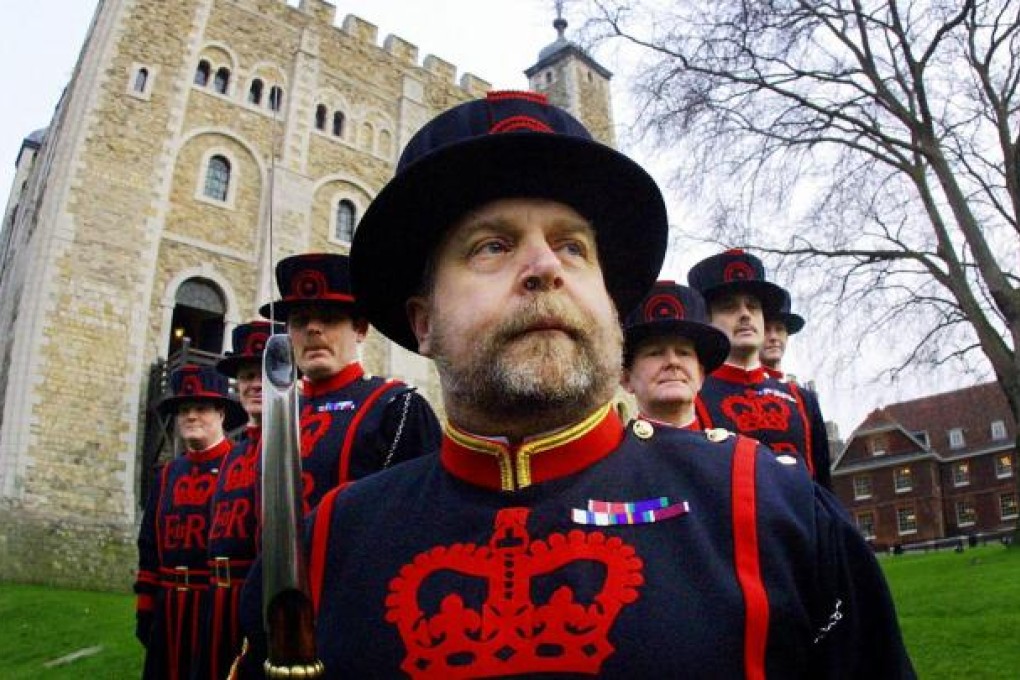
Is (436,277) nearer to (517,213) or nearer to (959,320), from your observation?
(517,213)

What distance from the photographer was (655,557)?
1538 mm

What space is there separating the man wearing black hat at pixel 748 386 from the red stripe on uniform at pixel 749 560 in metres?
3.55

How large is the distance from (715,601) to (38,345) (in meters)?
20.2

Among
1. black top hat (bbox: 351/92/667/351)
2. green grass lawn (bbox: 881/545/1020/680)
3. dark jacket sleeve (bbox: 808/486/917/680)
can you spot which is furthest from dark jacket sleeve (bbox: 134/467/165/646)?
green grass lawn (bbox: 881/545/1020/680)

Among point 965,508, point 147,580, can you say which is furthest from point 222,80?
point 965,508

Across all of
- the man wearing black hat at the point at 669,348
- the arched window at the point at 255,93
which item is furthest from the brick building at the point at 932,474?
the man wearing black hat at the point at 669,348

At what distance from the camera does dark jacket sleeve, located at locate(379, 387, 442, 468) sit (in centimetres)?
423

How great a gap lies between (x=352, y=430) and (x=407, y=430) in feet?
0.95

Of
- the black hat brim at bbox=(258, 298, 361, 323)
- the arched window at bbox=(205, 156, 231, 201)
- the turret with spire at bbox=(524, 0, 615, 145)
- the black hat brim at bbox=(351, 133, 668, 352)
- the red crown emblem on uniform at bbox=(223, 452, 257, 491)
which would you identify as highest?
the turret with spire at bbox=(524, 0, 615, 145)

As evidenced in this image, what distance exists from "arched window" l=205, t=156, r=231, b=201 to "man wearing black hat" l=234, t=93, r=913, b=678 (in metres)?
23.0

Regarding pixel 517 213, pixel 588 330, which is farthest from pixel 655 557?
pixel 517 213

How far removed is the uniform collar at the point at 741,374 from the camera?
5441 mm

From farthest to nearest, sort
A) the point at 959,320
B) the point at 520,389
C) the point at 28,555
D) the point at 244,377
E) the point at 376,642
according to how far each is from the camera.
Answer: the point at 28,555, the point at 959,320, the point at 244,377, the point at 520,389, the point at 376,642

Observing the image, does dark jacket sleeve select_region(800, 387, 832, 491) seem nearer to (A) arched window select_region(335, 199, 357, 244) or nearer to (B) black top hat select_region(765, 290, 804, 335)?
(B) black top hat select_region(765, 290, 804, 335)
